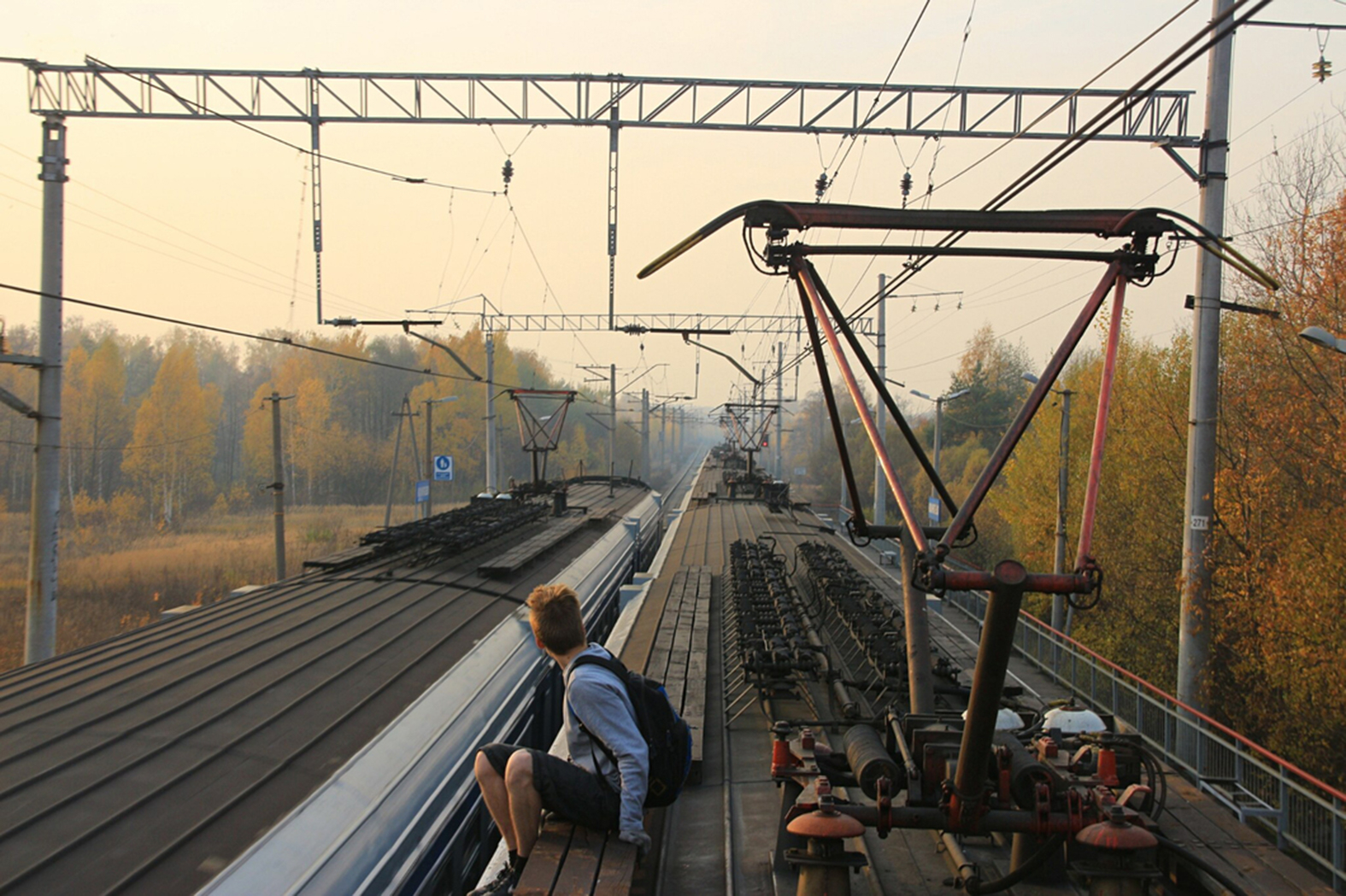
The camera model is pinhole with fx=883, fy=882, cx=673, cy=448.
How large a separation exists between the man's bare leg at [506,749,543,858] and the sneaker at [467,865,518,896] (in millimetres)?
82

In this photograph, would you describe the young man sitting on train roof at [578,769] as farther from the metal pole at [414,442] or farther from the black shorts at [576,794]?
Answer: the metal pole at [414,442]

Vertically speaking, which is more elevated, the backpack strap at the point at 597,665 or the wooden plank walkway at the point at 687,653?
the backpack strap at the point at 597,665

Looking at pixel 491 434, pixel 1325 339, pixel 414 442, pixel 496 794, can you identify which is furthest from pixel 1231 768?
pixel 414 442

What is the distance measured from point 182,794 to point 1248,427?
1705cm

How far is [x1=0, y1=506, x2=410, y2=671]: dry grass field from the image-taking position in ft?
69.9

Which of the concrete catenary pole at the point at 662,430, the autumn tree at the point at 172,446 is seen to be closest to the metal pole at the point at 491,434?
the autumn tree at the point at 172,446

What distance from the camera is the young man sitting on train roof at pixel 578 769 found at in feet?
11.7

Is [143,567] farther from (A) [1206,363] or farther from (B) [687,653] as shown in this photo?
(A) [1206,363]

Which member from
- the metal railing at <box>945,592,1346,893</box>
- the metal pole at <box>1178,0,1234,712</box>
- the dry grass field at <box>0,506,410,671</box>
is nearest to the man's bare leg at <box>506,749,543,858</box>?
the metal railing at <box>945,592,1346,893</box>

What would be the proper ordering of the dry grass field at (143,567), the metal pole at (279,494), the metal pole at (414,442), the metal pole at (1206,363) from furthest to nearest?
A: 1. the metal pole at (414,442)
2. the dry grass field at (143,567)
3. the metal pole at (279,494)
4. the metal pole at (1206,363)

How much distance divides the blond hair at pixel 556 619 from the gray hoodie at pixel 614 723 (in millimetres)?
129

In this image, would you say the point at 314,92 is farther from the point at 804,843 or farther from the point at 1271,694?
the point at 1271,694

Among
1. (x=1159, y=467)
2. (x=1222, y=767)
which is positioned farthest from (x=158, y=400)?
(x=1222, y=767)

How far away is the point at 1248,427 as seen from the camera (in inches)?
615
